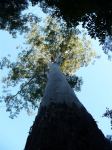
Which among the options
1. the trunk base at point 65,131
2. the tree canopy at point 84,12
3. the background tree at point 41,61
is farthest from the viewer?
the background tree at point 41,61

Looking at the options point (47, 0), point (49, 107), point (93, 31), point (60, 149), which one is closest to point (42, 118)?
point (49, 107)

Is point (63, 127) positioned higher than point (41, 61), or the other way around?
point (41, 61)

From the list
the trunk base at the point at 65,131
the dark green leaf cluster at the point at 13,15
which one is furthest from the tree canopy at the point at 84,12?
the trunk base at the point at 65,131

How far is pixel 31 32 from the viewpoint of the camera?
18938mm

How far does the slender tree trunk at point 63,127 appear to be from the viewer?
7.09 m

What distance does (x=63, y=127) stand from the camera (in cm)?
762

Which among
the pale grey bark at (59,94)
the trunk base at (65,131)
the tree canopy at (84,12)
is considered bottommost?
the trunk base at (65,131)

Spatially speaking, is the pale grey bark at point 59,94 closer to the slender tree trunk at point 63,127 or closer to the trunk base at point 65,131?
the slender tree trunk at point 63,127

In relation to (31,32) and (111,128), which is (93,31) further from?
(31,32)

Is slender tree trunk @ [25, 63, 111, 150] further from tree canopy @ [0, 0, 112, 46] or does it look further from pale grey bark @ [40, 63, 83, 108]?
tree canopy @ [0, 0, 112, 46]

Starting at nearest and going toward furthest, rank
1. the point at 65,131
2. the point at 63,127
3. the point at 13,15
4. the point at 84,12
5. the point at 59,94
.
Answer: the point at 65,131 < the point at 63,127 < the point at 59,94 < the point at 84,12 < the point at 13,15

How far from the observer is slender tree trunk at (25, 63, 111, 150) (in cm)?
709

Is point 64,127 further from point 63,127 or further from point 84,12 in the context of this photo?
point 84,12

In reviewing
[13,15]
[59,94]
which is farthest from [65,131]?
[13,15]
